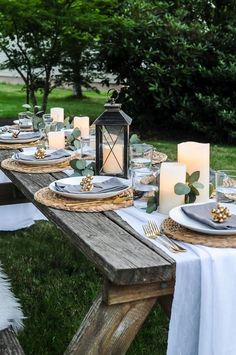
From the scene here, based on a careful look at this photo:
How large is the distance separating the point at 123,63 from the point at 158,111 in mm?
783

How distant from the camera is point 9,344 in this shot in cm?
182

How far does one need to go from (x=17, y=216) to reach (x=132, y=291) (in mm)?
2631

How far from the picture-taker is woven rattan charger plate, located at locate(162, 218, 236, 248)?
1.55 m

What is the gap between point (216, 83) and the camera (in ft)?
23.9

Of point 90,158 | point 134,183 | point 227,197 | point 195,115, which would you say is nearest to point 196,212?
point 227,197

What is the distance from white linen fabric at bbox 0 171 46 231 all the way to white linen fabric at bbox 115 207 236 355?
8.55 feet

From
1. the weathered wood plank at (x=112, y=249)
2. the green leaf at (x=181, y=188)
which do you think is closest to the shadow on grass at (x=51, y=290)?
the weathered wood plank at (x=112, y=249)

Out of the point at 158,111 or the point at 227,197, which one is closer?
the point at 227,197

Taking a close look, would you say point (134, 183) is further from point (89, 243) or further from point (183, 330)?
point (183, 330)

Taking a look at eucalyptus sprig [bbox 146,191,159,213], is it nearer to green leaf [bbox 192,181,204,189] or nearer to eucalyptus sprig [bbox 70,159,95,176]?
green leaf [bbox 192,181,204,189]

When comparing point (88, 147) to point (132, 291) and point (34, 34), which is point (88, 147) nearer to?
point (132, 291)

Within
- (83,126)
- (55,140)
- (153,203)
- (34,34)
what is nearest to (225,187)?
(153,203)

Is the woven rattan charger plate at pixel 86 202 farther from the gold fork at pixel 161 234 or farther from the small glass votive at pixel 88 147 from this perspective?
the small glass votive at pixel 88 147

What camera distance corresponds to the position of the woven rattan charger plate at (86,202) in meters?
1.90
